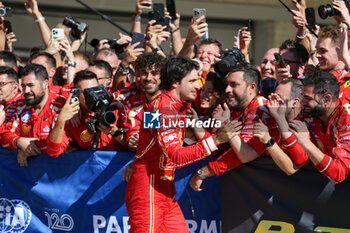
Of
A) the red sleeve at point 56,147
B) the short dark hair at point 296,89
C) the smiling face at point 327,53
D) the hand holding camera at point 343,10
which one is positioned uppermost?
the hand holding camera at point 343,10

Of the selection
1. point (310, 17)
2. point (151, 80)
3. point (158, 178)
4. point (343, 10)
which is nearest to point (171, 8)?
point (310, 17)

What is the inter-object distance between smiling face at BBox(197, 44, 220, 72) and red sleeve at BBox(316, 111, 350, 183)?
2.44 m

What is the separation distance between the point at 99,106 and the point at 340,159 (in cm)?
212

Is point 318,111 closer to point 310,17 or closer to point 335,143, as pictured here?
point 335,143

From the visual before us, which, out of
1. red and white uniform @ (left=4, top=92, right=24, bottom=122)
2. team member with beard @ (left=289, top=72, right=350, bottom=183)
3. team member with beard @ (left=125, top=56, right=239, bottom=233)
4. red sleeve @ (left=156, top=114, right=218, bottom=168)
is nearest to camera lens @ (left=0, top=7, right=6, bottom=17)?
red and white uniform @ (left=4, top=92, right=24, bottom=122)

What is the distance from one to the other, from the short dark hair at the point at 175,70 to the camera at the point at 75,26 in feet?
10.6

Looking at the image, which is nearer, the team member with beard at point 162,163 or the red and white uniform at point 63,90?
the team member with beard at point 162,163

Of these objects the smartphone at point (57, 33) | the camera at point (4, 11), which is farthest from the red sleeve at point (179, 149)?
the camera at point (4, 11)

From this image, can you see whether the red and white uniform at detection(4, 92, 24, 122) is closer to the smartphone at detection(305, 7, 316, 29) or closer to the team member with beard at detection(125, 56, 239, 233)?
the team member with beard at detection(125, 56, 239, 233)

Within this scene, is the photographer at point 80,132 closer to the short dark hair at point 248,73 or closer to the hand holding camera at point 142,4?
the short dark hair at point 248,73

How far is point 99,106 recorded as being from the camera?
5.20 meters

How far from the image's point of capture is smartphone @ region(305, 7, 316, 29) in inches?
246

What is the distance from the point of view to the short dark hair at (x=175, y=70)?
16.0 feet

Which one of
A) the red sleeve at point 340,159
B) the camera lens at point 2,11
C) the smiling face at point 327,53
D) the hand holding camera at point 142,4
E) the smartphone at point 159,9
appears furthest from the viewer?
the camera lens at point 2,11
